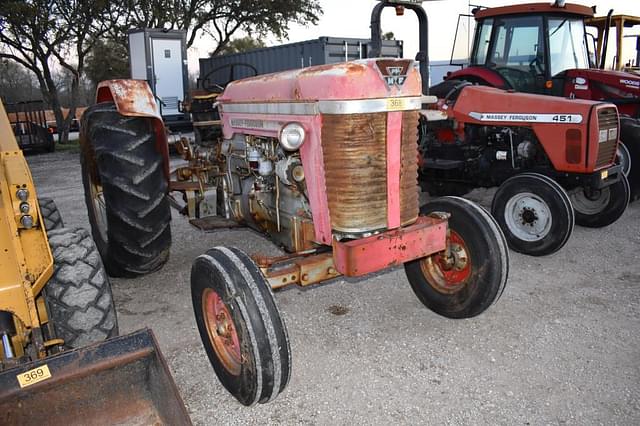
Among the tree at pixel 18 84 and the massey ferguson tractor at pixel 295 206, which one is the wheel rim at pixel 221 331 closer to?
the massey ferguson tractor at pixel 295 206

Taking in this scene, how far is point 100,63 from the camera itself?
2262 cm

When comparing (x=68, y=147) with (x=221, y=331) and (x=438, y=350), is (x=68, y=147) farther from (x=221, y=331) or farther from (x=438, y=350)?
(x=438, y=350)

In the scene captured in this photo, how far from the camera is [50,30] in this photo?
51.0ft

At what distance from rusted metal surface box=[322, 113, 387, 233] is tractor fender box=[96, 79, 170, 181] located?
1.56 meters

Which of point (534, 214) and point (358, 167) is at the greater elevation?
point (358, 167)

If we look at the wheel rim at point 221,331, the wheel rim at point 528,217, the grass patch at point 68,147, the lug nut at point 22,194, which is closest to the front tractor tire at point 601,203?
the wheel rim at point 528,217

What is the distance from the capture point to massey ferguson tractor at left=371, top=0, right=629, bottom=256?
4.68m

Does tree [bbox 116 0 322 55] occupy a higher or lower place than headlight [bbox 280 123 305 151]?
higher

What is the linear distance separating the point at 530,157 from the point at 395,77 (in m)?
3.17

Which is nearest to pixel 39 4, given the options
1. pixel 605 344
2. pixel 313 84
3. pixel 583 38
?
pixel 583 38

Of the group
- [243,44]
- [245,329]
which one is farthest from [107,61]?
[245,329]

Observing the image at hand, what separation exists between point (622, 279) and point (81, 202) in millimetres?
6458

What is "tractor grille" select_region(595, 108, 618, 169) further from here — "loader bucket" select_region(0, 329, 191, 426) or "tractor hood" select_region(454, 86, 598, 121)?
"loader bucket" select_region(0, 329, 191, 426)

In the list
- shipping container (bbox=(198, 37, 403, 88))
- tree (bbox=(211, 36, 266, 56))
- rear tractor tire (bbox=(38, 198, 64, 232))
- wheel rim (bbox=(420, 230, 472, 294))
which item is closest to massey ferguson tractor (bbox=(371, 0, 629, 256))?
wheel rim (bbox=(420, 230, 472, 294))
